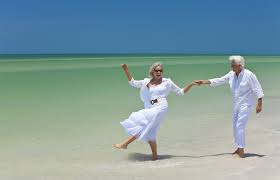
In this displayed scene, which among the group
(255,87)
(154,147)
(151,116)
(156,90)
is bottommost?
(154,147)

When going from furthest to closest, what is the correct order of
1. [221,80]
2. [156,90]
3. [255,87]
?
1. [221,80]
2. [156,90]
3. [255,87]

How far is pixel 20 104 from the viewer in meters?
16.2

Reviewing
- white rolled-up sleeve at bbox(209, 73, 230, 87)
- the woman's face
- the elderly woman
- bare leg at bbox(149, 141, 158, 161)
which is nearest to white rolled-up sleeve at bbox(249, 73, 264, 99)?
white rolled-up sleeve at bbox(209, 73, 230, 87)

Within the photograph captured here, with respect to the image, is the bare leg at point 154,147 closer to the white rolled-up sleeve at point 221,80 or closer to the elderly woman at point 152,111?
the elderly woman at point 152,111

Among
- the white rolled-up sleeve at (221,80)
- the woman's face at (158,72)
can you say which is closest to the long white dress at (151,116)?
the woman's face at (158,72)

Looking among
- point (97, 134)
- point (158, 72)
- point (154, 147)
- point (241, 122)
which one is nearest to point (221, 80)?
point (241, 122)

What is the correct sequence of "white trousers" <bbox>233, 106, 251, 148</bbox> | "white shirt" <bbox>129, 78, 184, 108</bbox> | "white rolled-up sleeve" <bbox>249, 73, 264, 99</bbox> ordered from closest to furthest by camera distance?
1. "white rolled-up sleeve" <bbox>249, 73, 264, 99</bbox>
2. "white trousers" <bbox>233, 106, 251, 148</bbox>
3. "white shirt" <bbox>129, 78, 184, 108</bbox>

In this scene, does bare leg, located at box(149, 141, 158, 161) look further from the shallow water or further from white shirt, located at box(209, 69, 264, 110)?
white shirt, located at box(209, 69, 264, 110)

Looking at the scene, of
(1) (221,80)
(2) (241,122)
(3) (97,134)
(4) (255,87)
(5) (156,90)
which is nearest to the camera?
(4) (255,87)

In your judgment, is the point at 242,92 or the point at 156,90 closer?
the point at 242,92

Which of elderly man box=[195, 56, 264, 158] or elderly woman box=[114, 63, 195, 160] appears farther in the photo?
elderly woman box=[114, 63, 195, 160]

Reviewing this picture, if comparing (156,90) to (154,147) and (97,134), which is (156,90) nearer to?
(154,147)

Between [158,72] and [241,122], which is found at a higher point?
[158,72]

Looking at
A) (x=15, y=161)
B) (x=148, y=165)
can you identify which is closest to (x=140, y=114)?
(x=148, y=165)
